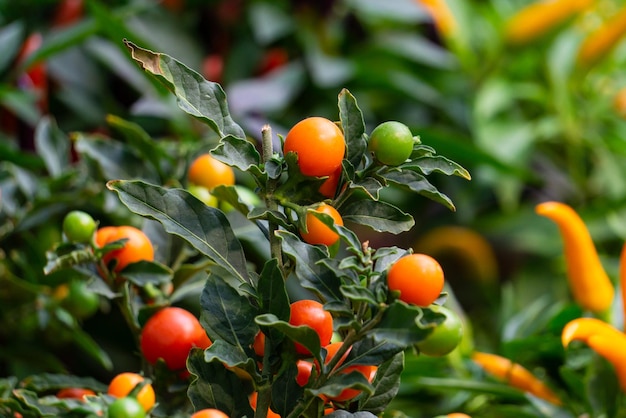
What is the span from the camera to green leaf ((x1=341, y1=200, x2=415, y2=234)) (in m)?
0.32

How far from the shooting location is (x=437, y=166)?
317 mm

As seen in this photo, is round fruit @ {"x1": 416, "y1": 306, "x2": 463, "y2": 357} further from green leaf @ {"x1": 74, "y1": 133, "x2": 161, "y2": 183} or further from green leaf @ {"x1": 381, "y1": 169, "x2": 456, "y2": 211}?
green leaf @ {"x1": 74, "y1": 133, "x2": 161, "y2": 183}

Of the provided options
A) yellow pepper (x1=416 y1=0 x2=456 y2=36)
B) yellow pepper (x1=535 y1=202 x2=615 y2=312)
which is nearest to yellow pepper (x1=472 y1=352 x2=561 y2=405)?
yellow pepper (x1=535 y1=202 x2=615 y2=312)

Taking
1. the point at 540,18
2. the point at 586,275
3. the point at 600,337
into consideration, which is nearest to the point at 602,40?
the point at 540,18

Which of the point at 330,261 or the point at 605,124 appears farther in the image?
the point at 605,124

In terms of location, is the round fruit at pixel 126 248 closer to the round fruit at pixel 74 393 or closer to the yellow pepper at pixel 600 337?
the round fruit at pixel 74 393

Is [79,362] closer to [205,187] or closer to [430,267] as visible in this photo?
[205,187]

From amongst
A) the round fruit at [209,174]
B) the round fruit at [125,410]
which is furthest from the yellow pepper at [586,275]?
the round fruit at [125,410]

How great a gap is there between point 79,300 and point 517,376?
0.30 m

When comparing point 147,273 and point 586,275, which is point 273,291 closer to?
point 147,273

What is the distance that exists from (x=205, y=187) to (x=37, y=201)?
16 cm

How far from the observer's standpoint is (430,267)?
0.91ft

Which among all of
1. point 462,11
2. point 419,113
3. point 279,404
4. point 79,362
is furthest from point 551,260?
point 279,404

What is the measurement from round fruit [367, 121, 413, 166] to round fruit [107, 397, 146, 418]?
136 millimetres
